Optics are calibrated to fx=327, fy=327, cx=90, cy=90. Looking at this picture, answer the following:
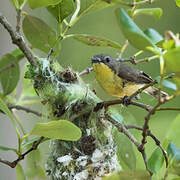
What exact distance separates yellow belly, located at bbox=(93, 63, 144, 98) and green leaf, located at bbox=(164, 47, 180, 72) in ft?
2.83

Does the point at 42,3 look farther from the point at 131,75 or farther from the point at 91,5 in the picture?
the point at 131,75

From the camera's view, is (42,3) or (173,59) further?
(42,3)

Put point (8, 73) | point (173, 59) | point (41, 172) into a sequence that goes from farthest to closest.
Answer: point (8, 73), point (41, 172), point (173, 59)

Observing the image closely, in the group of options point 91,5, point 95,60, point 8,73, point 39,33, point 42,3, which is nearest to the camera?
point 42,3

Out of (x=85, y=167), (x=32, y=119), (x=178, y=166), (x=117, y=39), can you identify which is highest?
(x=178, y=166)

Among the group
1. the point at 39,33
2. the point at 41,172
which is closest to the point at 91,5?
the point at 39,33

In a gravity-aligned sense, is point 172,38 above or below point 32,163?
above

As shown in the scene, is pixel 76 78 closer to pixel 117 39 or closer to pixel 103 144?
pixel 103 144

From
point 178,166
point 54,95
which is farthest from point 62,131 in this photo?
point 54,95

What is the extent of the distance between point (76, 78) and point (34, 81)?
168 millimetres

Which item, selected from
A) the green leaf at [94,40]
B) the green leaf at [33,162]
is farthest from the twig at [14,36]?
the green leaf at [33,162]

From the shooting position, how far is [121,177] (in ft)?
2.50

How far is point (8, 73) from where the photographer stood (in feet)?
4.72

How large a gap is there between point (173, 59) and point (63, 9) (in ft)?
1.66
